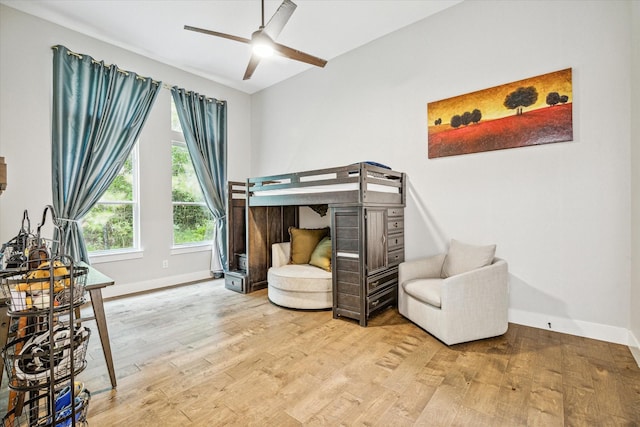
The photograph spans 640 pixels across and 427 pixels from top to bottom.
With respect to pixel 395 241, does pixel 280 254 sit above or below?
below

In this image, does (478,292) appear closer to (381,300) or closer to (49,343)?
(381,300)

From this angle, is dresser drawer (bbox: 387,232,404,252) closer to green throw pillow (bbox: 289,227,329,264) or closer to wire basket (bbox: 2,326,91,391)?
green throw pillow (bbox: 289,227,329,264)

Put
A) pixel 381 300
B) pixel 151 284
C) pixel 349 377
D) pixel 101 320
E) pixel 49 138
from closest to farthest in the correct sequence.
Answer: pixel 101 320 → pixel 349 377 → pixel 381 300 → pixel 49 138 → pixel 151 284

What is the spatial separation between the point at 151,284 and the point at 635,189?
17.3ft

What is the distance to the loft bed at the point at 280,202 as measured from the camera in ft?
9.84

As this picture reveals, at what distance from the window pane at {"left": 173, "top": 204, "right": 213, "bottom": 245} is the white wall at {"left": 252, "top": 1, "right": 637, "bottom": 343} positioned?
2.74 metres

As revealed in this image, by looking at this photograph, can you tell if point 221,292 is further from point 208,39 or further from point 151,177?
point 208,39

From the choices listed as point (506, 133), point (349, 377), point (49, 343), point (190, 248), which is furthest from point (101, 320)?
point (506, 133)

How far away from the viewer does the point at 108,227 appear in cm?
391

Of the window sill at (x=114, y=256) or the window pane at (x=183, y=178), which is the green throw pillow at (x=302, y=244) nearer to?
the window pane at (x=183, y=178)

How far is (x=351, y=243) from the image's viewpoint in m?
2.94

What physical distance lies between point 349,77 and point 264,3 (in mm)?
1452

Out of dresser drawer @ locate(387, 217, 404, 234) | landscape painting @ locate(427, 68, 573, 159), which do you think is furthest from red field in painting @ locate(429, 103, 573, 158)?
dresser drawer @ locate(387, 217, 404, 234)

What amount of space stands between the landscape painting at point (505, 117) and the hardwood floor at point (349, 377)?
177 centimetres
